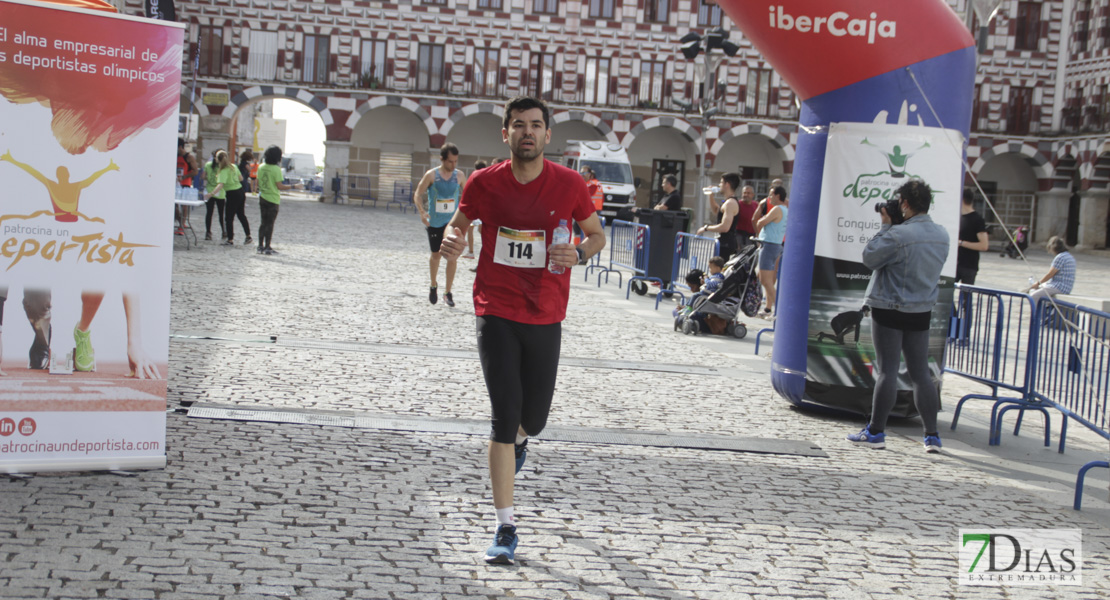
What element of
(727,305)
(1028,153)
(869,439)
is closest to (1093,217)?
(1028,153)

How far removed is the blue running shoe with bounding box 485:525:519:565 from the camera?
13.9 feet

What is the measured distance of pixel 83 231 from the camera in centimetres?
484

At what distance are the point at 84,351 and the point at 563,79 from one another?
143 ft

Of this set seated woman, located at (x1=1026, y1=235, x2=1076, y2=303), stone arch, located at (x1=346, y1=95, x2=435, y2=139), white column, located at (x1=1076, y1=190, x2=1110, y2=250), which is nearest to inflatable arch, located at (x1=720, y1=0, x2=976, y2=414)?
seated woman, located at (x1=1026, y1=235, x2=1076, y2=303)

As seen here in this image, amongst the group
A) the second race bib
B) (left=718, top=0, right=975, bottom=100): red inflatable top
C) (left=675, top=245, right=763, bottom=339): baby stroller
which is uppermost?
(left=718, top=0, right=975, bottom=100): red inflatable top

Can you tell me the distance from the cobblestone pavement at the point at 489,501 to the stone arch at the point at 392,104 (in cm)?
3799

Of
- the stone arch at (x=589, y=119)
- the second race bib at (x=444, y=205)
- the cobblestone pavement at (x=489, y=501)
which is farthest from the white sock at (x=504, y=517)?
the stone arch at (x=589, y=119)

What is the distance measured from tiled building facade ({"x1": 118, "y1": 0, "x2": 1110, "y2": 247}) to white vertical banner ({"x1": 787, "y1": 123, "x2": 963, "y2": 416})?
131 ft

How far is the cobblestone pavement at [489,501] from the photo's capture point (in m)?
4.07

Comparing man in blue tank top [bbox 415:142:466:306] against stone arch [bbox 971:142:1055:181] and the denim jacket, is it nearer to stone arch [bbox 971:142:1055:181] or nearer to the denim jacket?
the denim jacket

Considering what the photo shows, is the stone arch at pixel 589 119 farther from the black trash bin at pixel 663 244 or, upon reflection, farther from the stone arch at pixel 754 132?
the black trash bin at pixel 663 244

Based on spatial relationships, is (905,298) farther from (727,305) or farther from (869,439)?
(727,305)

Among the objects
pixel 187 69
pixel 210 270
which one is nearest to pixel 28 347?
pixel 210 270

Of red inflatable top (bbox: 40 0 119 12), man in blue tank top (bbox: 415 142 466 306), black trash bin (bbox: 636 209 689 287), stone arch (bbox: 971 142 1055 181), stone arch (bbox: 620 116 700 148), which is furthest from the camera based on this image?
stone arch (bbox: 971 142 1055 181)
